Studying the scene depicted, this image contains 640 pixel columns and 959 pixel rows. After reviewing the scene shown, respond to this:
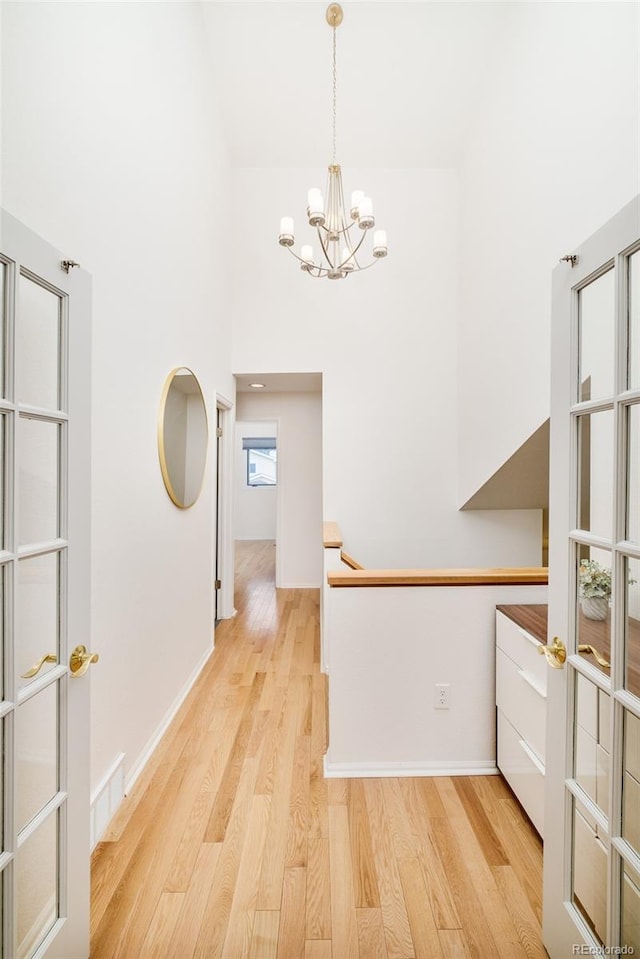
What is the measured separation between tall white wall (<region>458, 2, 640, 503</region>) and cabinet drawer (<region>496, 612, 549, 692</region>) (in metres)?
1.31

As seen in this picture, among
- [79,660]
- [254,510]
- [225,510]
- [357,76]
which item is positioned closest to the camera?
[79,660]

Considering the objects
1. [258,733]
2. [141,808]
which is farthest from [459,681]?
[141,808]

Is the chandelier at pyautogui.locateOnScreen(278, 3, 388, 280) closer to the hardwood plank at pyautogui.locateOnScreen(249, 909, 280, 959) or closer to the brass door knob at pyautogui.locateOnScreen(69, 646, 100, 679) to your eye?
the brass door knob at pyautogui.locateOnScreen(69, 646, 100, 679)

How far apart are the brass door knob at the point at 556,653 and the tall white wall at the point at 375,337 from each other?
123 inches

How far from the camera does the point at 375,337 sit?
4.31 metres

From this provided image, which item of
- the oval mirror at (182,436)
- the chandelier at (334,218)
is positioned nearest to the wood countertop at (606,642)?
the oval mirror at (182,436)

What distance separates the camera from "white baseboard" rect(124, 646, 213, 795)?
1997 millimetres

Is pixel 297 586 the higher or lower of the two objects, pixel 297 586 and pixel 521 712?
the lower

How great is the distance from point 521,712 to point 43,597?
1731mm

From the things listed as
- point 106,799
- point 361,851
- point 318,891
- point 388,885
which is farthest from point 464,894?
point 106,799

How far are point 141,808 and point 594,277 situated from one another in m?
2.38

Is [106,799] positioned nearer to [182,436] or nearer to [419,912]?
[419,912]

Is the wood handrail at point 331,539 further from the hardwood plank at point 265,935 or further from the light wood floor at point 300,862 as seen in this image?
the hardwood plank at point 265,935

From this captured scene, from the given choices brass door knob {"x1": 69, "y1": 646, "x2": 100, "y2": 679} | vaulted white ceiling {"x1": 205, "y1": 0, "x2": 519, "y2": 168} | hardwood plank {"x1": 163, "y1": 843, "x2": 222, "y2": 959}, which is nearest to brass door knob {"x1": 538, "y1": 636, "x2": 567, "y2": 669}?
brass door knob {"x1": 69, "y1": 646, "x2": 100, "y2": 679}
